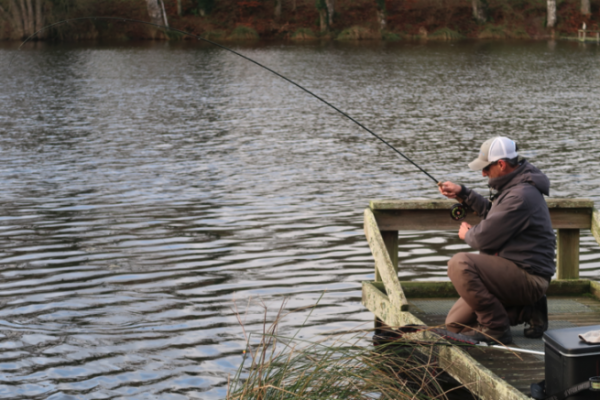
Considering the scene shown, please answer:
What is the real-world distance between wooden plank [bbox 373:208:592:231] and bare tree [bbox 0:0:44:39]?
166ft

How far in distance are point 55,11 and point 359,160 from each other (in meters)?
43.1

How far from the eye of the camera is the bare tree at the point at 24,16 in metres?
53.4

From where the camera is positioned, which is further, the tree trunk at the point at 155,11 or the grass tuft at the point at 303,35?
the tree trunk at the point at 155,11

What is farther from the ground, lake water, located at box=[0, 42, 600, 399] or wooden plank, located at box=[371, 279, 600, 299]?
wooden plank, located at box=[371, 279, 600, 299]

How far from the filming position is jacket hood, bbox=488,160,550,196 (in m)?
5.22

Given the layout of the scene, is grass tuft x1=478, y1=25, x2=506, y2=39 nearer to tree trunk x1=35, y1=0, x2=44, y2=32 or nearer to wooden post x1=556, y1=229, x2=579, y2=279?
tree trunk x1=35, y1=0, x2=44, y2=32

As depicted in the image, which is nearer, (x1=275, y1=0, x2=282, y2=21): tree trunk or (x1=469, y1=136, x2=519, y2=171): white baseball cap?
(x1=469, y1=136, x2=519, y2=171): white baseball cap

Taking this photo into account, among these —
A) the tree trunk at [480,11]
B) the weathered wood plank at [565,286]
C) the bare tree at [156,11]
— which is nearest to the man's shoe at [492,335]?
the weathered wood plank at [565,286]

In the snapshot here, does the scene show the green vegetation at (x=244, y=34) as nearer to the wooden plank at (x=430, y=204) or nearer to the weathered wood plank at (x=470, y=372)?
the wooden plank at (x=430, y=204)

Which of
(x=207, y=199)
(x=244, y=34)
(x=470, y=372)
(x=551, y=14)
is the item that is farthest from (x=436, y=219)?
(x=551, y=14)

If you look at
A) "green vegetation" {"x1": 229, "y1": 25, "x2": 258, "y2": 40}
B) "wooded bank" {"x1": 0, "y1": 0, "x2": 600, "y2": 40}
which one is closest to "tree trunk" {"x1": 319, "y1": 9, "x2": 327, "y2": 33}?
"wooded bank" {"x1": 0, "y1": 0, "x2": 600, "y2": 40}

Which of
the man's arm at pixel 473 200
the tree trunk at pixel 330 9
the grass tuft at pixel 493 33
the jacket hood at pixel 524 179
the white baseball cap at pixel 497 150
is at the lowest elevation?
the grass tuft at pixel 493 33

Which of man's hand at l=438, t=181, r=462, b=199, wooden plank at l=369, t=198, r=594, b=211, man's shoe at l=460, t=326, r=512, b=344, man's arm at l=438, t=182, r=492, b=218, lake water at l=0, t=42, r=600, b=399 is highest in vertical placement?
man's hand at l=438, t=181, r=462, b=199

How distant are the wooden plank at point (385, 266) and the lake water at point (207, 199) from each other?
115 centimetres
